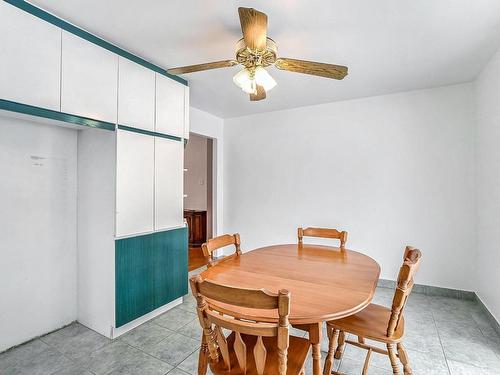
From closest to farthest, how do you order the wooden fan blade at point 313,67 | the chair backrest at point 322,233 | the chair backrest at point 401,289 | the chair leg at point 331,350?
the chair backrest at point 401,289 < the chair leg at point 331,350 < the wooden fan blade at point 313,67 < the chair backrest at point 322,233

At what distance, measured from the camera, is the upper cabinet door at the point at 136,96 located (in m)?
2.27

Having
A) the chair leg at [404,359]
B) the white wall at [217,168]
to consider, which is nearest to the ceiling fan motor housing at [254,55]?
the chair leg at [404,359]

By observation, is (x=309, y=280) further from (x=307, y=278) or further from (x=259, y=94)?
(x=259, y=94)

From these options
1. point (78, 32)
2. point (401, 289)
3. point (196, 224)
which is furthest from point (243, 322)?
point (196, 224)

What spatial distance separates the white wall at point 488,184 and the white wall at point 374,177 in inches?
7.7

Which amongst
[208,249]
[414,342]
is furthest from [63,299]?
[414,342]

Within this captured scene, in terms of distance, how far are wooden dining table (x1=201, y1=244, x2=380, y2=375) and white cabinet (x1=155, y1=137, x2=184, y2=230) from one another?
3.47ft

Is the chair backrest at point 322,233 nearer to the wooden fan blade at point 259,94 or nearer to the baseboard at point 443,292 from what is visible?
the wooden fan blade at point 259,94

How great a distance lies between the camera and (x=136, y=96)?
2387 mm

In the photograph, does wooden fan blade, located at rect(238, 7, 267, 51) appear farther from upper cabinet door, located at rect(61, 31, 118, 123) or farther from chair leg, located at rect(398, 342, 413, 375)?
chair leg, located at rect(398, 342, 413, 375)

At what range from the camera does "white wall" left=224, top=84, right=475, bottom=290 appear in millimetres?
3051

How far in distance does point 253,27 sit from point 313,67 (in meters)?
0.50

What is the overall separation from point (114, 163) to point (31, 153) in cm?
69

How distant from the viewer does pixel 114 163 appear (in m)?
2.23
